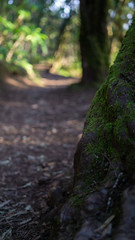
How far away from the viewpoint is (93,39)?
8289 millimetres

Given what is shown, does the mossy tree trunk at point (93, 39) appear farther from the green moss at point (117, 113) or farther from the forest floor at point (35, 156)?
the green moss at point (117, 113)

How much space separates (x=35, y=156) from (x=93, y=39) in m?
5.87

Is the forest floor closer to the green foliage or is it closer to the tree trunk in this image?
the tree trunk

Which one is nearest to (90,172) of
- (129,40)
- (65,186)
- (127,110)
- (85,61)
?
(127,110)

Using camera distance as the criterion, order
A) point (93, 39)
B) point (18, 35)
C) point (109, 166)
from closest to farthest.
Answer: point (109, 166), point (93, 39), point (18, 35)

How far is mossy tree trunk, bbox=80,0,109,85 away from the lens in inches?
320

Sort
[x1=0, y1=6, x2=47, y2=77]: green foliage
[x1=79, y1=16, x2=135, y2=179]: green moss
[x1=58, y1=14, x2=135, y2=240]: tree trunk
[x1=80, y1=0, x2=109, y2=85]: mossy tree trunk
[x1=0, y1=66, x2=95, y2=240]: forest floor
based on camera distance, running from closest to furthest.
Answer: [x1=58, y1=14, x2=135, y2=240]: tree trunk < [x1=79, y1=16, x2=135, y2=179]: green moss < [x1=0, y1=66, x2=95, y2=240]: forest floor < [x1=0, y1=6, x2=47, y2=77]: green foliage < [x1=80, y1=0, x2=109, y2=85]: mossy tree trunk

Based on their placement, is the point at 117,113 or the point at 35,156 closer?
the point at 117,113

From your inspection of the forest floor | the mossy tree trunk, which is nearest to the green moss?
the forest floor

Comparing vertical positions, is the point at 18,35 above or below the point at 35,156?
above

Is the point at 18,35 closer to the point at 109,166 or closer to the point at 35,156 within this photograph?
the point at 35,156

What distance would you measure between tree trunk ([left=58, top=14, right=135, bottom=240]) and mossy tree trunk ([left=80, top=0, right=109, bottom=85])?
6.29 metres

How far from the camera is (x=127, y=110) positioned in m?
1.70

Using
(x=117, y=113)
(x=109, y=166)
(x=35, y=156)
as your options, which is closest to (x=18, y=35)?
(x=35, y=156)
